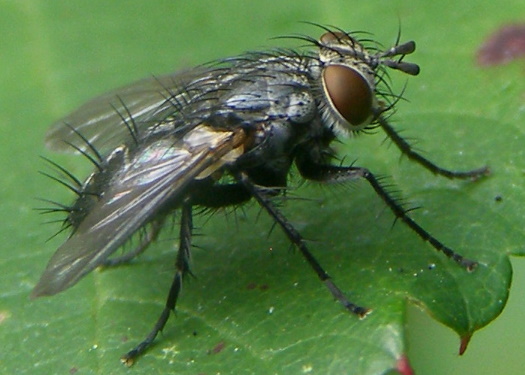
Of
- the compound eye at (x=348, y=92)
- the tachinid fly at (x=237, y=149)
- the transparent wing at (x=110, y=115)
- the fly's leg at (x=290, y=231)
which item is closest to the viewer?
the tachinid fly at (x=237, y=149)

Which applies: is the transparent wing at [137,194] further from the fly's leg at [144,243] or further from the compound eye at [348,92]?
the fly's leg at [144,243]

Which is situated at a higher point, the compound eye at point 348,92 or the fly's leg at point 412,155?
the compound eye at point 348,92

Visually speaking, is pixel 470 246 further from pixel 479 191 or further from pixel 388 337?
pixel 388 337

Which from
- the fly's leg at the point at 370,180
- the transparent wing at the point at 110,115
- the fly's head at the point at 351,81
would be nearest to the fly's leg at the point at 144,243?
the transparent wing at the point at 110,115

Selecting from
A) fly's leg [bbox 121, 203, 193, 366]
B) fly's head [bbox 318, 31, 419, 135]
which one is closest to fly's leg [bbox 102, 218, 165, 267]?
fly's leg [bbox 121, 203, 193, 366]

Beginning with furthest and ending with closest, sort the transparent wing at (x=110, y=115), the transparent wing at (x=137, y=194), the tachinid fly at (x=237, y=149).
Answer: the transparent wing at (x=110, y=115) < the tachinid fly at (x=237, y=149) < the transparent wing at (x=137, y=194)

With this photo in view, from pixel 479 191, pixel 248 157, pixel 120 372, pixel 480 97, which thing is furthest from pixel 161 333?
pixel 480 97

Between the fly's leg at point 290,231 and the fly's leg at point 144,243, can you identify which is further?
the fly's leg at point 144,243

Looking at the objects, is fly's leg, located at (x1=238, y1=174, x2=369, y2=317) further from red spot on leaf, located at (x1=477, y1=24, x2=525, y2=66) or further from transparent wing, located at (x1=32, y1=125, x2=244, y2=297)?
red spot on leaf, located at (x1=477, y1=24, x2=525, y2=66)
